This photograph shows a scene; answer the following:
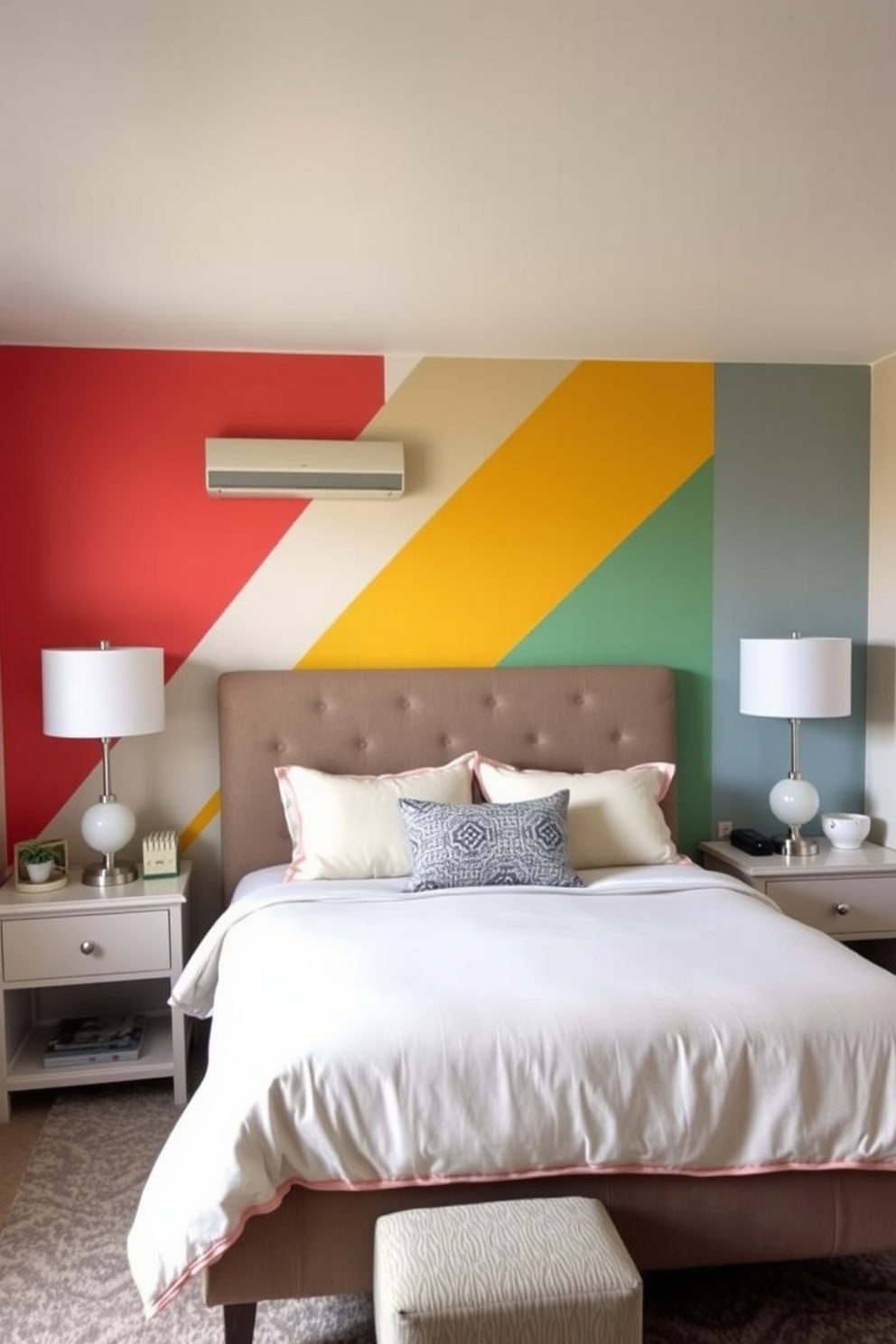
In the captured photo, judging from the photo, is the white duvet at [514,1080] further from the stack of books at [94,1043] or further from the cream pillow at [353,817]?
the stack of books at [94,1043]

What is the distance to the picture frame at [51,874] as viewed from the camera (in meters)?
3.16

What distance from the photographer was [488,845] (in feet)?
9.76

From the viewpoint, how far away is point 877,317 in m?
3.30

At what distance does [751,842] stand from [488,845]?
3.71 ft

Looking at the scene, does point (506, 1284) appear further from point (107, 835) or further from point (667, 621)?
point (667, 621)

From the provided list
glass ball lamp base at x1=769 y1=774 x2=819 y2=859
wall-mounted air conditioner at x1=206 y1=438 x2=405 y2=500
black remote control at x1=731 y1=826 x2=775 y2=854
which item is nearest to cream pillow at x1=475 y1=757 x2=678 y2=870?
black remote control at x1=731 y1=826 x2=775 y2=854

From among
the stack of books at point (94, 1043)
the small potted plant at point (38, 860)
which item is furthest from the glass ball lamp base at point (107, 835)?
the stack of books at point (94, 1043)

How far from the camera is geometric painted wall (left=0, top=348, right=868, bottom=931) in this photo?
346 centimetres

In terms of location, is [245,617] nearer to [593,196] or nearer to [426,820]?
[426,820]

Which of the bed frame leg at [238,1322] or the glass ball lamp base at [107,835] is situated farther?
the glass ball lamp base at [107,835]

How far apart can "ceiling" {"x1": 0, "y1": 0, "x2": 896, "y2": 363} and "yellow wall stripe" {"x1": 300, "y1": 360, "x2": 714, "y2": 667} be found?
0.36 metres

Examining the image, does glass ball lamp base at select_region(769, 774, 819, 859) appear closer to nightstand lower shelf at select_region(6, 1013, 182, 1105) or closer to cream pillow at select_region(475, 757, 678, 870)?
cream pillow at select_region(475, 757, 678, 870)

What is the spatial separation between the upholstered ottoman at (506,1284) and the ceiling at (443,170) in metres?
2.02

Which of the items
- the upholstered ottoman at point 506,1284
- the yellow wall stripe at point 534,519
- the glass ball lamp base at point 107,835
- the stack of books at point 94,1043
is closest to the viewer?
the upholstered ottoman at point 506,1284
